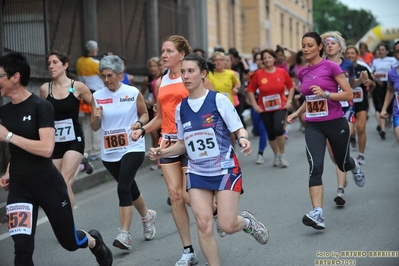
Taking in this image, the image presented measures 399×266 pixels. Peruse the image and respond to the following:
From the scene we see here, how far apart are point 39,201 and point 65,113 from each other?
231cm

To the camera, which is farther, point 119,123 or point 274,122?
point 274,122

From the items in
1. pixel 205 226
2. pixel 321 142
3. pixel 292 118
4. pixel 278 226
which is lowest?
pixel 278 226

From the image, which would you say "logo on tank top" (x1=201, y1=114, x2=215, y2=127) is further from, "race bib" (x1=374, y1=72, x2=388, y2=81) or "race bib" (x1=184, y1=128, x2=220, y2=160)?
"race bib" (x1=374, y1=72, x2=388, y2=81)

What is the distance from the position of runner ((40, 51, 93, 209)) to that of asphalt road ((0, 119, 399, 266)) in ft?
2.84

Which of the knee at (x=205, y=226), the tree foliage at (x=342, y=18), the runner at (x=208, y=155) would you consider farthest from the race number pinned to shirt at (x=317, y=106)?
the tree foliage at (x=342, y=18)

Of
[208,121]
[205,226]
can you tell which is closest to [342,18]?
[208,121]

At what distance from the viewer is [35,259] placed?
22.0 ft

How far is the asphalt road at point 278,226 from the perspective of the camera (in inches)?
248

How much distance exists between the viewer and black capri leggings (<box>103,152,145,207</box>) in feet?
22.2

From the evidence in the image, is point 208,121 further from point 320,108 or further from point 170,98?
point 320,108

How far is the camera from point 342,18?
103 metres

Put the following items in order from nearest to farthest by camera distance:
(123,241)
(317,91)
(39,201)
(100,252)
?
(39,201) < (100,252) < (123,241) < (317,91)

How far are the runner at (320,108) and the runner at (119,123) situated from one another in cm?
164

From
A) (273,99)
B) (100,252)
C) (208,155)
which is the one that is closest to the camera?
(208,155)
